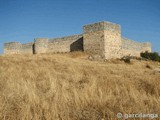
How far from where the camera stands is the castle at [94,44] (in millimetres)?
17734

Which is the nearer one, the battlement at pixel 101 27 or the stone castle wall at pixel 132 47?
the battlement at pixel 101 27

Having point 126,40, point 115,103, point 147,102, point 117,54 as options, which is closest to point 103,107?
point 115,103

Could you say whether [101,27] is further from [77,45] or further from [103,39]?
[77,45]

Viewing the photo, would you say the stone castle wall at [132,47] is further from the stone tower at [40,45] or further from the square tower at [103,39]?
the stone tower at [40,45]

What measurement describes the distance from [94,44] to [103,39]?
115cm

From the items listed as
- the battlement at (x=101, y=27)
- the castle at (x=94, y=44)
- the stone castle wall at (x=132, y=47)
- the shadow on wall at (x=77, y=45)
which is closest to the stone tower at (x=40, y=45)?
the castle at (x=94, y=44)

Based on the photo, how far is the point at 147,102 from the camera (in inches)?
108

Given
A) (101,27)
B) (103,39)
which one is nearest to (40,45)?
(101,27)

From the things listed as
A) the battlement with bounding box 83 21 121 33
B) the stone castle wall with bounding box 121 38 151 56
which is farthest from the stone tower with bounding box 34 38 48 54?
the stone castle wall with bounding box 121 38 151 56

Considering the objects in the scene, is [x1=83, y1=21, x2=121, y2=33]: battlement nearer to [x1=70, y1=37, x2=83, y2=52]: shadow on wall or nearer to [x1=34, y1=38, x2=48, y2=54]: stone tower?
[x1=70, y1=37, x2=83, y2=52]: shadow on wall

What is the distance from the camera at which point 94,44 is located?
59.7 feet

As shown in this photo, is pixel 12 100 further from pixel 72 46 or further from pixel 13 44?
pixel 13 44

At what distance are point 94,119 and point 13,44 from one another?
27100mm

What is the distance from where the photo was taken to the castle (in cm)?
1773
